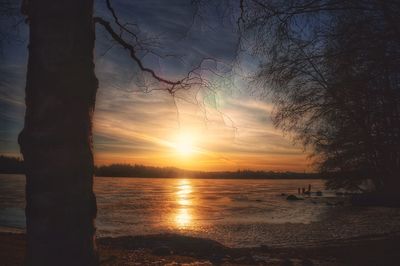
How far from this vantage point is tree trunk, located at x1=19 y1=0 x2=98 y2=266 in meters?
3.23

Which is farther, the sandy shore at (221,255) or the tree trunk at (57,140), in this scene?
the sandy shore at (221,255)

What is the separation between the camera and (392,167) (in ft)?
46.3

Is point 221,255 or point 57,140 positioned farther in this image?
point 221,255

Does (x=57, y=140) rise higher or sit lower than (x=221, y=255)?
higher

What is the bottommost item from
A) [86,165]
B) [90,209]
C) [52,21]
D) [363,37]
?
[90,209]

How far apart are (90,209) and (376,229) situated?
832 inches

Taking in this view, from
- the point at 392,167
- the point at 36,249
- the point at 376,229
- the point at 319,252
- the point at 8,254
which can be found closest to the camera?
the point at 36,249

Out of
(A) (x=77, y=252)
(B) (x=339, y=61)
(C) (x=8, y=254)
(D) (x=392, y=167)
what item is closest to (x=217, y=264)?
(C) (x=8, y=254)

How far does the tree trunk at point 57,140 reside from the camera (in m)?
3.23

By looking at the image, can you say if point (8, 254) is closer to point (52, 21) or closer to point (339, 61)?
point (52, 21)

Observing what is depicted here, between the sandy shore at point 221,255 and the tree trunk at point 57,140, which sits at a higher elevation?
the tree trunk at point 57,140

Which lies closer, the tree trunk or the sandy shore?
the tree trunk

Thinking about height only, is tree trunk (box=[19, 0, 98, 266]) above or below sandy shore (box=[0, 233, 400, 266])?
above

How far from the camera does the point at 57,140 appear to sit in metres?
3.23
